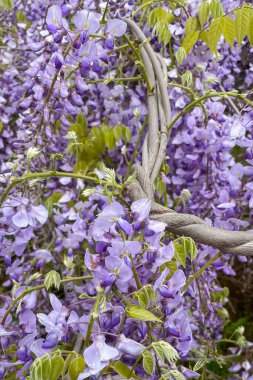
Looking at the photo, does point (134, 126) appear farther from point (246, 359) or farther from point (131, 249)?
point (131, 249)

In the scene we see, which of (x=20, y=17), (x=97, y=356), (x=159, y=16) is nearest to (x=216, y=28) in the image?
(x=159, y=16)

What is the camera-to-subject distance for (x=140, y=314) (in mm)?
846

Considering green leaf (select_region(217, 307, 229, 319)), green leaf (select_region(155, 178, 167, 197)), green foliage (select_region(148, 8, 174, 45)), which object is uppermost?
green foliage (select_region(148, 8, 174, 45))

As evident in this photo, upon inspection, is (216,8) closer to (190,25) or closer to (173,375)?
(190,25)

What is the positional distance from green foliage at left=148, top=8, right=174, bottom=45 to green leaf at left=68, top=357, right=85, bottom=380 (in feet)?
2.91

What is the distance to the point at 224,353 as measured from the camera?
2.34 meters

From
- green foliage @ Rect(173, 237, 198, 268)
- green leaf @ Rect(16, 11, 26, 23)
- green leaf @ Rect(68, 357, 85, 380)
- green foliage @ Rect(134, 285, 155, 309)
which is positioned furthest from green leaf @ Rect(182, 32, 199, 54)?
green leaf @ Rect(16, 11, 26, 23)

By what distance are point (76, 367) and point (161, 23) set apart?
920 millimetres

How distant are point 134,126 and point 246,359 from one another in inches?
30.1

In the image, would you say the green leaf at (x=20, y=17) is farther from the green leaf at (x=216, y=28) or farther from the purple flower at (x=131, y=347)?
the purple flower at (x=131, y=347)

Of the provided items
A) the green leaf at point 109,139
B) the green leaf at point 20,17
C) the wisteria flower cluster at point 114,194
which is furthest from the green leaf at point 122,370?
the green leaf at point 20,17

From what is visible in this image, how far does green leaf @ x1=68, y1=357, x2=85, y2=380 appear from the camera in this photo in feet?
2.77

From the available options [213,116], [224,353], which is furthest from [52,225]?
[224,353]

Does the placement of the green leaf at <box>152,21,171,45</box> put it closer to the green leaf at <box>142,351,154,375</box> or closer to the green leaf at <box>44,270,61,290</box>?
the green leaf at <box>44,270,61,290</box>
